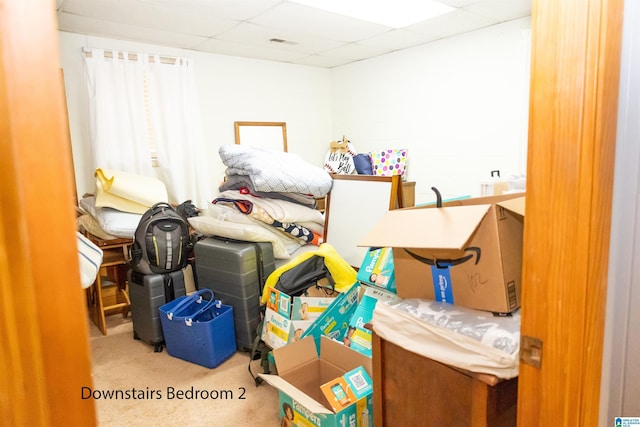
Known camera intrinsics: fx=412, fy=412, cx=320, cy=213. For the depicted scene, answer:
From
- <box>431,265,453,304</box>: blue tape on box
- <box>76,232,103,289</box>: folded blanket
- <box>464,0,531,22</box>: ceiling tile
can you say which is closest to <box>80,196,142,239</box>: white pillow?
<box>76,232,103,289</box>: folded blanket

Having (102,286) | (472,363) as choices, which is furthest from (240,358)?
(472,363)


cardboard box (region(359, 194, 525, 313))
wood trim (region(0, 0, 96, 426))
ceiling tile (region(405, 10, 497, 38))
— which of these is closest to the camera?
wood trim (region(0, 0, 96, 426))

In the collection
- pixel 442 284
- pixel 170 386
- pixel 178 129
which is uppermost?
pixel 178 129

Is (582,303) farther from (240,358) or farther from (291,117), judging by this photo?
(291,117)

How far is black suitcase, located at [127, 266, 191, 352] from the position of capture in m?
2.76

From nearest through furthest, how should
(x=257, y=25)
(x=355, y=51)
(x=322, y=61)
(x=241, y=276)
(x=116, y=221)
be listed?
(x=241, y=276)
(x=116, y=221)
(x=257, y=25)
(x=355, y=51)
(x=322, y=61)

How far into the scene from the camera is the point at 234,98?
4.40m

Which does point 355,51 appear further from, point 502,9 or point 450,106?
point 502,9

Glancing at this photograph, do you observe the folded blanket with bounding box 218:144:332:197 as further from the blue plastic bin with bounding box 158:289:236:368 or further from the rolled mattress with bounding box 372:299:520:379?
the rolled mattress with bounding box 372:299:520:379

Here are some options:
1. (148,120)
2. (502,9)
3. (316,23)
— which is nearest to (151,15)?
(148,120)

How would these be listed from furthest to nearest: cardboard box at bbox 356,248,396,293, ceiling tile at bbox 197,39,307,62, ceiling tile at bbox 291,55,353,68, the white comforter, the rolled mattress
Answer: ceiling tile at bbox 291,55,353,68, ceiling tile at bbox 197,39,307,62, the white comforter, cardboard box at bbox 356,248,396,293, the rolled mattress

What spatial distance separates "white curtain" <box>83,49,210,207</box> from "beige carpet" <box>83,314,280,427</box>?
1.57 meters

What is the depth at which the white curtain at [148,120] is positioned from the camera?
138 inches

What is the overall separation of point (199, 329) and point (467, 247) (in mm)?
1829
